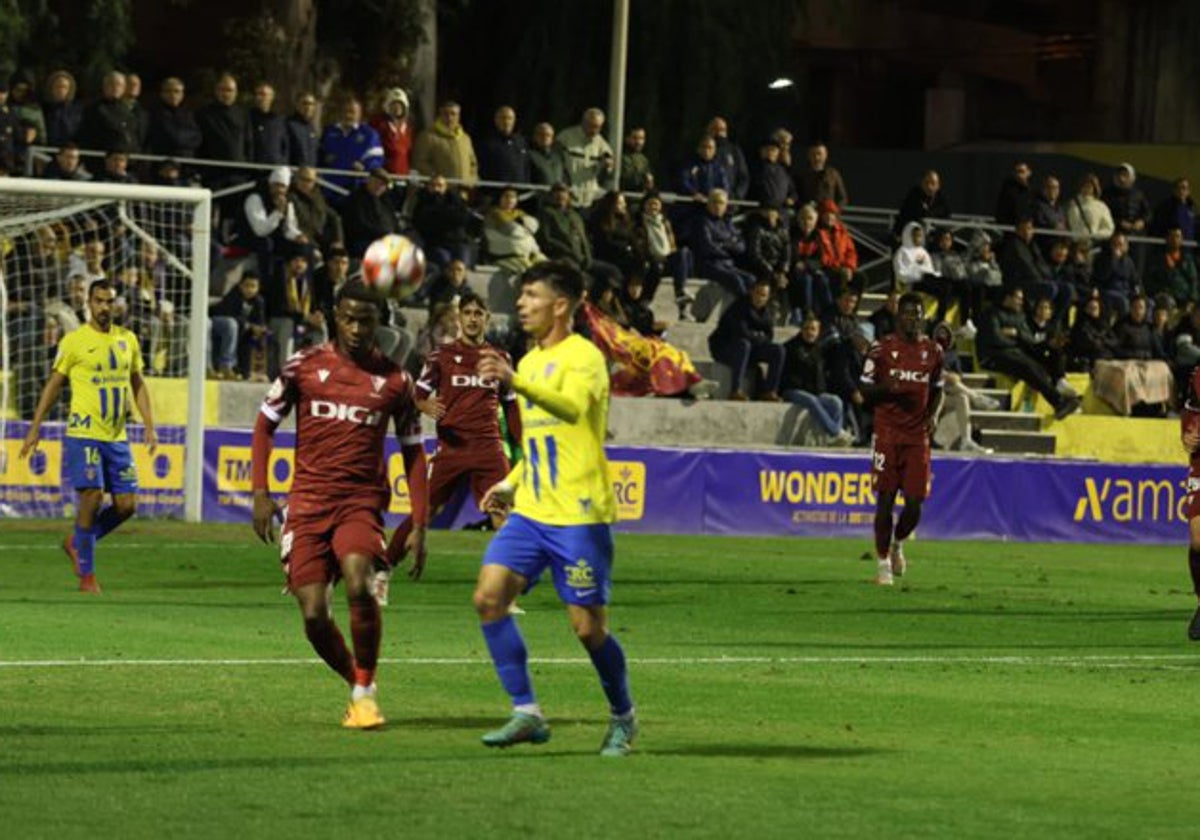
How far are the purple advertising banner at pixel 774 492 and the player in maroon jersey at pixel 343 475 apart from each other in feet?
46.8

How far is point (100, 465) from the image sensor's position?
804 inches

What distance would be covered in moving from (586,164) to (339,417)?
71.6ft

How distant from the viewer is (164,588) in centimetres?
2047

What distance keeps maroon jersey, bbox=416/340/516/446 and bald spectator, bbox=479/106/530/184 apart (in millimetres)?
13301

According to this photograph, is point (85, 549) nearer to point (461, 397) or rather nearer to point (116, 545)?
point (461, 397)

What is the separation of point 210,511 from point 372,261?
1685 cm

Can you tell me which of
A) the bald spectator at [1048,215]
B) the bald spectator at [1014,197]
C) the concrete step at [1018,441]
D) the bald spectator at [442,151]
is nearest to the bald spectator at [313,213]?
the bald spectator at [442,151]

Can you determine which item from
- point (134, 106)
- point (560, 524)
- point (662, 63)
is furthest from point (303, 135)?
point (560, 524)

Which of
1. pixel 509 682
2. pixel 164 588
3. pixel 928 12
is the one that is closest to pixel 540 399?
pixel 509 682

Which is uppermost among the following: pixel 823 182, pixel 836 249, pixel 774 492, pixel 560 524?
pixel 823 182

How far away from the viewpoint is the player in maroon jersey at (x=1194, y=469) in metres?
18.1

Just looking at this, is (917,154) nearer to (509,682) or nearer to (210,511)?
(210,511)

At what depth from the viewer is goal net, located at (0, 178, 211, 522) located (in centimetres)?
2695

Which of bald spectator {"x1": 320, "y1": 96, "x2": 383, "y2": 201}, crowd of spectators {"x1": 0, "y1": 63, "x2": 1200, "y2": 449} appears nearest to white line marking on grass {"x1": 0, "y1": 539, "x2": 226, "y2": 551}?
crowd of spectators {"x1": 0, "y1": 63, "x2": 1200, "y2": 449}
